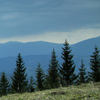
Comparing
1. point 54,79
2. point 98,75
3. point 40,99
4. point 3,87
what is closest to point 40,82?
point 54,79

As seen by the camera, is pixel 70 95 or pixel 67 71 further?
pixel 67 71

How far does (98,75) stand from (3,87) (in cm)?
3311

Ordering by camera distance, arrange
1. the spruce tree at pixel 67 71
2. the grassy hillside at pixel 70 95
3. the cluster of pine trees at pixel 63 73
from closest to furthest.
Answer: the grassy hillside at pixel 70 95 < the spruce tree at pixel 67 71 < the cluster of pine trees at pixel 63 73

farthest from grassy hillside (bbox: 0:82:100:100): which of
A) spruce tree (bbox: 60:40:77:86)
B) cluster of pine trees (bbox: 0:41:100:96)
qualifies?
spruce tree (bbox: 60:40:77:86)

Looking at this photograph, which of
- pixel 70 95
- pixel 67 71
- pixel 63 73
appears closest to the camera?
pixel 70 95

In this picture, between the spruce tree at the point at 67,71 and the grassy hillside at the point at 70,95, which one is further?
the spruce tree at the point at 67,71

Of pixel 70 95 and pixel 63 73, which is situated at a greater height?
pixel 70 95

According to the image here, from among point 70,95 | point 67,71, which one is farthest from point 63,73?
point 70,95

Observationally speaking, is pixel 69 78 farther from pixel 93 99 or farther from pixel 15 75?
pixel 93 99

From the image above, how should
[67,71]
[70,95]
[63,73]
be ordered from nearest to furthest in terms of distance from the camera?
[70,95], [63,73], [67,71]

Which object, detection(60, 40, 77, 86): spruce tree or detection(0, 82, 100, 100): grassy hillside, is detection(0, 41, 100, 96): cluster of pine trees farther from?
detection(0, 82, 100, 100): grassy hillside

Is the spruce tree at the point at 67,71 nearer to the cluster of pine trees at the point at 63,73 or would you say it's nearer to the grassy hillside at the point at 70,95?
the cluster of pine trees at the point at 63,73

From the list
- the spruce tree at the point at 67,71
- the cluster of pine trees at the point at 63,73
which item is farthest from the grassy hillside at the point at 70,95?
the spruce tree at the point at 67,71

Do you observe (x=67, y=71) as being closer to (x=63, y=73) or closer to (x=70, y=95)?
(x=63, y=73)
